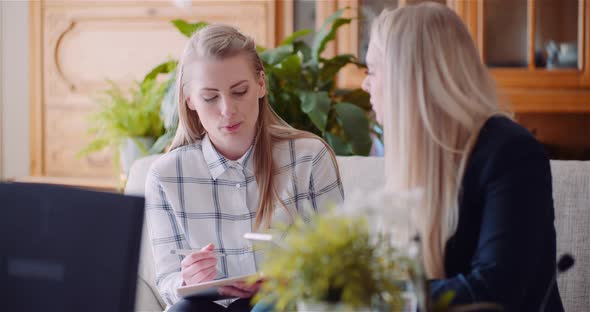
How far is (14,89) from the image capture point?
11.2 ft

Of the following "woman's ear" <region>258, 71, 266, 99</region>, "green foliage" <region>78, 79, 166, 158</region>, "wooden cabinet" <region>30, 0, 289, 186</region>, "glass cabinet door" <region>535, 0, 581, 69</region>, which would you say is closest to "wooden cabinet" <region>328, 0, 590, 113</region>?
"glass cabinet door" <region>535, 0, 581, 69</region>

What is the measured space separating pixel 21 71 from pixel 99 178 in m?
0.67

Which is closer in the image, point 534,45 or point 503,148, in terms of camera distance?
point 503,148

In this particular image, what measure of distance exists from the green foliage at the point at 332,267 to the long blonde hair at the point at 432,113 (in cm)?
27

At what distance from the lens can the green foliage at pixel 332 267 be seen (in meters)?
0.70

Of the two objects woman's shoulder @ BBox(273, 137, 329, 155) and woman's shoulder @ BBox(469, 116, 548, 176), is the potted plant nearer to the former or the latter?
woman's shoulder @ BBox(273, 137, 329, 155)

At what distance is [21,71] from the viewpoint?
3396 mm

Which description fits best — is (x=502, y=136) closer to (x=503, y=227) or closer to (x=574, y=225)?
(x=503, y=227)

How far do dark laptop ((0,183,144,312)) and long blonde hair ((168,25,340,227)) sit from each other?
0.66 meters

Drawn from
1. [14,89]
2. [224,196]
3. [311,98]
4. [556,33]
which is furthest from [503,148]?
[14,89]

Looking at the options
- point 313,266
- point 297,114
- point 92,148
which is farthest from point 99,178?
point 313,266

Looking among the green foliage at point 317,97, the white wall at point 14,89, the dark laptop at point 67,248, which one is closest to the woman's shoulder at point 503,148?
the dark laptop at point 67,248

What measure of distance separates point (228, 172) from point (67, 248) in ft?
2.31

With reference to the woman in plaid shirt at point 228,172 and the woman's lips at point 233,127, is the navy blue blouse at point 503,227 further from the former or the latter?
the woman's lips at point 233,127
